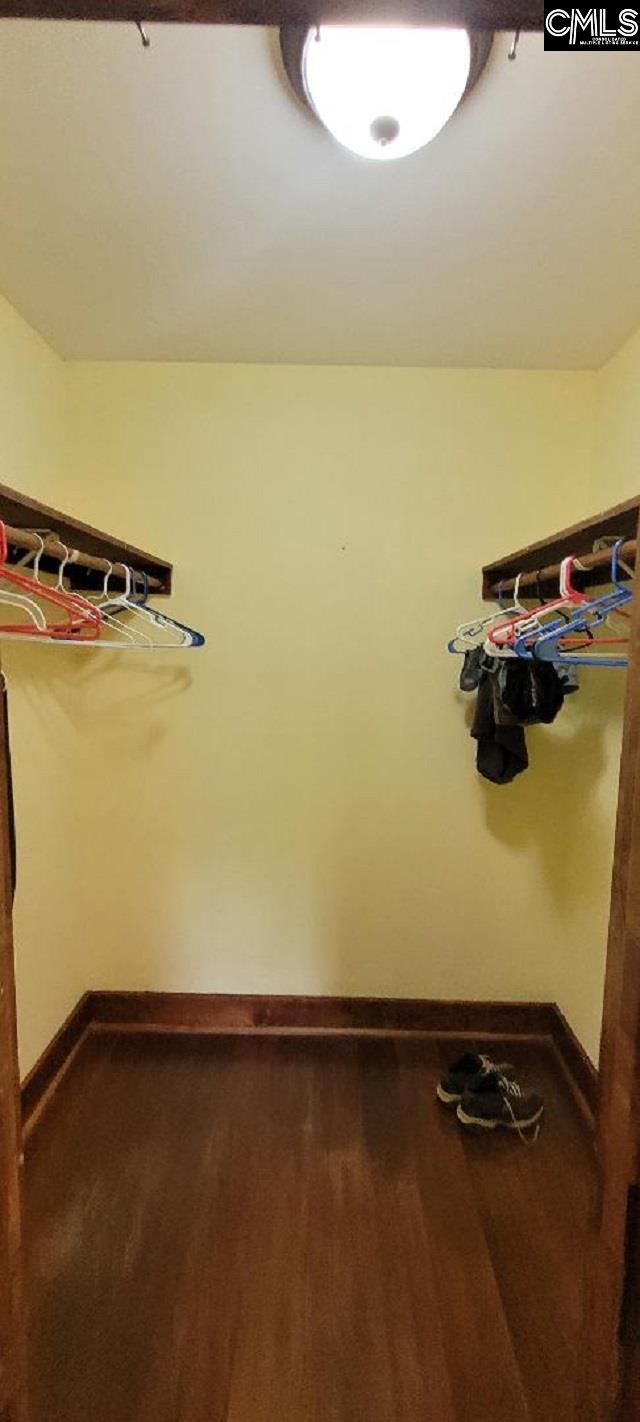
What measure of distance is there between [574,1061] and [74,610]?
195cm

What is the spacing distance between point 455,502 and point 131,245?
3.69ft

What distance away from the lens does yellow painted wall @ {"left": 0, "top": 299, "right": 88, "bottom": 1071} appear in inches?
70.0

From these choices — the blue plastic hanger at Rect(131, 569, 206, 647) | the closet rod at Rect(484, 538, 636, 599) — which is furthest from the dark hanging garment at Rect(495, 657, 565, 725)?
the blue plastic hanger at Rect(131, 569, 206, 647)

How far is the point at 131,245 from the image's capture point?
4.71 feet

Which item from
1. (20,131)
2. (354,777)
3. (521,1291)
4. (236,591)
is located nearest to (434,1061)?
(521,1291)

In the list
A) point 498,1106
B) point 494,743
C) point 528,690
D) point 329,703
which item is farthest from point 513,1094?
point 329,703

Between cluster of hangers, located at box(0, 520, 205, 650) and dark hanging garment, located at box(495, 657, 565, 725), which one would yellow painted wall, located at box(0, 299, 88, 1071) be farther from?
dark hanging garment, located at box(495, 657, 565, 725)

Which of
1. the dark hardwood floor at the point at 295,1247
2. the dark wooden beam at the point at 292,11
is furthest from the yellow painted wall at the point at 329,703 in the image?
the dark wooden beam at the point at 292,11

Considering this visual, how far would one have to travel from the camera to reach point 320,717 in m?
2.16

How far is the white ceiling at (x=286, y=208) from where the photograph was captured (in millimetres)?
1022

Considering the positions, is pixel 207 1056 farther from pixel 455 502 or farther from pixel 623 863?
pixel 455 502

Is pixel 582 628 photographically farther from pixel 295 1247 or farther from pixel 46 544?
pixel 295 1247

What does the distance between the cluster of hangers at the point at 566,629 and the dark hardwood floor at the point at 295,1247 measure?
1.34 metres

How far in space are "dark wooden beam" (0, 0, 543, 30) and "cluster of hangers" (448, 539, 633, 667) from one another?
30.3 inches
